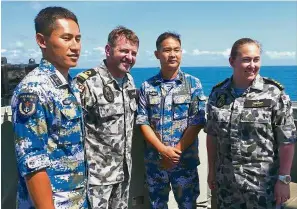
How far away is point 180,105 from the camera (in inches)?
114

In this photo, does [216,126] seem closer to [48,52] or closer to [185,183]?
[185,183]

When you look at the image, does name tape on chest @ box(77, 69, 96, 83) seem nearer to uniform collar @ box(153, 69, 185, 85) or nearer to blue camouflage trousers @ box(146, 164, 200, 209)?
uniform collar @ box(153, 69, 185, 85)

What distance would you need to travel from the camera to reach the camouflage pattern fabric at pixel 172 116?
2887 millimetres

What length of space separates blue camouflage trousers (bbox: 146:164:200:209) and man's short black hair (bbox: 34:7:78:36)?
1564 mm

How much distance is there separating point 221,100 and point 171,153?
0.58 meters

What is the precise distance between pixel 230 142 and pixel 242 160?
15 cm

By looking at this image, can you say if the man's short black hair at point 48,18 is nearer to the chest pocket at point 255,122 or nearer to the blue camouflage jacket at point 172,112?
the blue camouflage jacket at point 172,112

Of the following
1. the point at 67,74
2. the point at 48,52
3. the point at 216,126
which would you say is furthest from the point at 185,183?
the point at 48,52

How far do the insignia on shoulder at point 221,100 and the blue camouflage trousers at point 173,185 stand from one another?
0.65 m

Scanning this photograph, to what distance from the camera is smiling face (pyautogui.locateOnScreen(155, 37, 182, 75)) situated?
2.84 meters

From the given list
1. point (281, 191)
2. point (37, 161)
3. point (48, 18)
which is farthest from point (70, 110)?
point (281, 191)

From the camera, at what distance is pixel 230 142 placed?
2498 mm

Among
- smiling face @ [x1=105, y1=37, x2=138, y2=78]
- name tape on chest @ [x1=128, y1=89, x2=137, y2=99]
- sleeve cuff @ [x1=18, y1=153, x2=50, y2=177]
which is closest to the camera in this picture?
sleeve cuff @ [x1=18, y1=153, x2=50, y2=177]

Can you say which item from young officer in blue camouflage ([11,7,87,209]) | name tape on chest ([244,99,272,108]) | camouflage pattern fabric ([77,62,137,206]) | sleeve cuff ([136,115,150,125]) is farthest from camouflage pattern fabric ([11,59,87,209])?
name tape on chest ([244,99,272,108])
